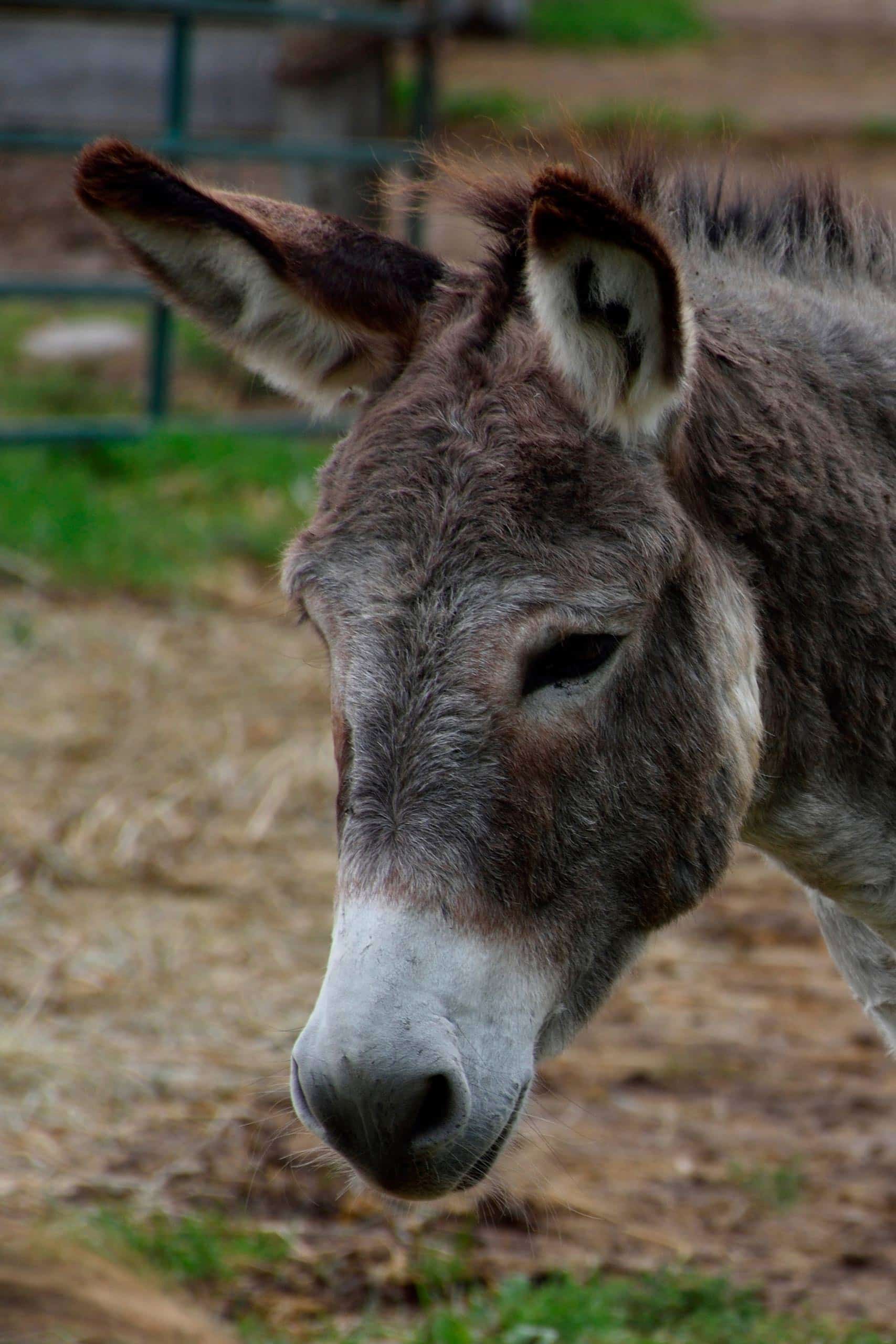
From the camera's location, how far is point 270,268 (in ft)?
8.52

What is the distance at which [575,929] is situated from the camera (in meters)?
2.33

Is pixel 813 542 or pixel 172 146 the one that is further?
pixel 172 146

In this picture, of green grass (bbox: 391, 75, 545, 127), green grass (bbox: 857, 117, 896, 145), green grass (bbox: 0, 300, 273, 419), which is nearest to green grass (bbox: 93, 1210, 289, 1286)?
green grass (bbox: 0, 300, 273, 419)

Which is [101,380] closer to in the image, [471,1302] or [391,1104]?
[471,1302]

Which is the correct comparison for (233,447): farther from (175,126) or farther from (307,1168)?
(307,1168)

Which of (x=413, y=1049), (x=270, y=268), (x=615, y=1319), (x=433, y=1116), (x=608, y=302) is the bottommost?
(x=615, y=1319)

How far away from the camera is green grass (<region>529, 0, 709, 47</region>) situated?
70.3 ft

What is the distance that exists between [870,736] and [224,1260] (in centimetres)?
200

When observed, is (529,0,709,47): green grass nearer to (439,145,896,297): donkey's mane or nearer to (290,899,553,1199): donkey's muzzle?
(439,145,896,297): donkey's mane

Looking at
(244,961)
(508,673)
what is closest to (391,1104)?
(508,673)

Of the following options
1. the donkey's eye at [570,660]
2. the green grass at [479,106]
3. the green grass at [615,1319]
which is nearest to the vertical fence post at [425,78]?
the green grass at [479,106]

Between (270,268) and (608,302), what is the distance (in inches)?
25.9

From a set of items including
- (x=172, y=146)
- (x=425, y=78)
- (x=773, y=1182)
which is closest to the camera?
(x=773, y=1182)

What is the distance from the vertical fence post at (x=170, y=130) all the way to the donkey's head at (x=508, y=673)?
679 centimetres
